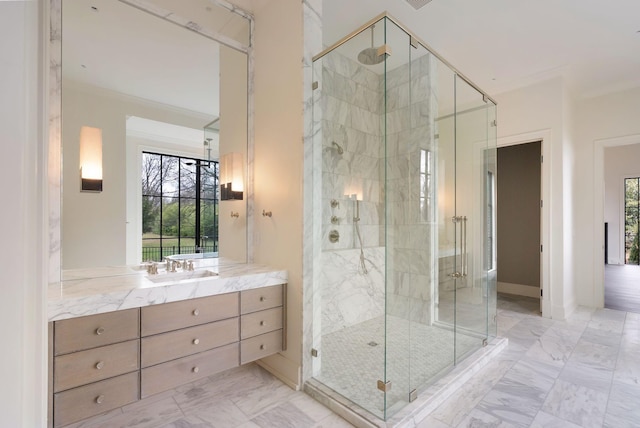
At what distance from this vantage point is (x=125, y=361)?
65.3 inches

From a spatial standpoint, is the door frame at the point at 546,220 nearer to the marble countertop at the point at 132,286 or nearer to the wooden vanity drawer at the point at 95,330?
the marble countertop at the point at 132,286

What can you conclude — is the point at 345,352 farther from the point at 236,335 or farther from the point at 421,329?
the point at 236,335

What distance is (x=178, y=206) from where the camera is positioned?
2.38 m

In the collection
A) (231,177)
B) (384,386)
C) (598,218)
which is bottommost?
(384,386)

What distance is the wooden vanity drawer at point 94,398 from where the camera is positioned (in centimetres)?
148

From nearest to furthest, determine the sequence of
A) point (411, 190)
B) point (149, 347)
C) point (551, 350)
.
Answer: point (149, 347)
point (411, 190)
point (551, 350)

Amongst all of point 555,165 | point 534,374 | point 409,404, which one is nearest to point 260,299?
point 409,404

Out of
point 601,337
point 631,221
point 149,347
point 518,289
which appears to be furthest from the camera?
point 631,221

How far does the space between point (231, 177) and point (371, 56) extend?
4.74 ft

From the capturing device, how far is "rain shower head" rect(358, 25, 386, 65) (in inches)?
81.4

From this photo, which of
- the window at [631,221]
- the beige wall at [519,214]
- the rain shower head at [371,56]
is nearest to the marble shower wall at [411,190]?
the rain shower head at [371,56]

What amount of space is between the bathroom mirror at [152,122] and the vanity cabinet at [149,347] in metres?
0.58

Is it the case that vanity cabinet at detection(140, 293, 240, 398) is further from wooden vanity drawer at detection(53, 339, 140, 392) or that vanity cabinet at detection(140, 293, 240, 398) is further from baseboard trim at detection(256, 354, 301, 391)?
baseboard trim at detection(256, 354, 301, 391)

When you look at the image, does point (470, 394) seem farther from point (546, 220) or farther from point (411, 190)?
point (546, 220)
